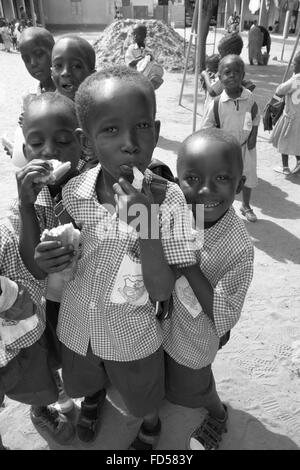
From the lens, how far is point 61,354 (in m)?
1.74

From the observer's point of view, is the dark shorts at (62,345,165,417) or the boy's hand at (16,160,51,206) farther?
the dark shorts at (62,345,165,417)

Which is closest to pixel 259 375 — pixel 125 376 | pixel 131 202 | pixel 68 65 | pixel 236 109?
pixel 125 376

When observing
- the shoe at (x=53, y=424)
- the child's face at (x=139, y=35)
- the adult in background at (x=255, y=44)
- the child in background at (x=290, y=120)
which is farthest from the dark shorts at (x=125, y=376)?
the adult in background at (x=255, y=44)

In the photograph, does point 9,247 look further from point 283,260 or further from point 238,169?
point 283,260

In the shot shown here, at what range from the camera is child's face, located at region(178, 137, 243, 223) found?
152cm

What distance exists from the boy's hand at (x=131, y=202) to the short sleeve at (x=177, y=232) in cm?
16

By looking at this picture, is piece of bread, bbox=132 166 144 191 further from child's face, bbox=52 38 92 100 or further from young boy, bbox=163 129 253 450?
child's face, bbox=52 38 92 100

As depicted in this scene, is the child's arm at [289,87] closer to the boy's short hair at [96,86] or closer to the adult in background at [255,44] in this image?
the boy's short hair at [96,86]

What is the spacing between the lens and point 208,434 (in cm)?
196

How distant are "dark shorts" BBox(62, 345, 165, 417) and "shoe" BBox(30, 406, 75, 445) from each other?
0.40 m

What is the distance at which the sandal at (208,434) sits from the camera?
1929mm

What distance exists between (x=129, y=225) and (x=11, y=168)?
4757 millimetres

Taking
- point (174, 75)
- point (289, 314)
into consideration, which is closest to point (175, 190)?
point (289, 314)

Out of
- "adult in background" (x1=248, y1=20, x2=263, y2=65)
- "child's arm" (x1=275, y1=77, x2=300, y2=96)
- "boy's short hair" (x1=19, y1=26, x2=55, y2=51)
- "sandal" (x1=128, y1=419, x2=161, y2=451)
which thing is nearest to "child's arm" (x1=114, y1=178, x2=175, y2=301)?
"sandal" (x1=128, y1=419, x2=161, y2=451)
